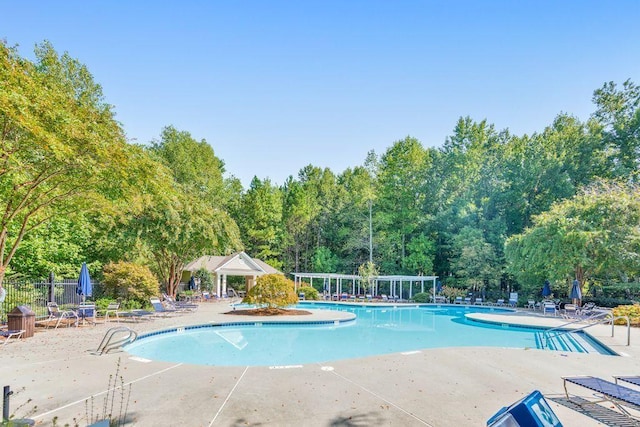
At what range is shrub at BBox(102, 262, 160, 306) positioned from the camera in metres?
15.7

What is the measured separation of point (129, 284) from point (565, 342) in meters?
16.0

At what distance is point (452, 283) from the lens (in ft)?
96.1

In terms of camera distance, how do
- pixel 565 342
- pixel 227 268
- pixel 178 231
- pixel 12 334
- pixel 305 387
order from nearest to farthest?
pixel 305 387 < pixel 12 334 < pixel 565 342 < pixel 178 231 < pixel 227 268

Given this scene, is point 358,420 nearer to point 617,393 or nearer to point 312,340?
point 617,393

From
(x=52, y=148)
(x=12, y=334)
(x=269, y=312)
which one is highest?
(x=52, y=148)

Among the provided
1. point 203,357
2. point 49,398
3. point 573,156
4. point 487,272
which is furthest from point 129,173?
point 573,156

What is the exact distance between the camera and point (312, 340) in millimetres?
12305

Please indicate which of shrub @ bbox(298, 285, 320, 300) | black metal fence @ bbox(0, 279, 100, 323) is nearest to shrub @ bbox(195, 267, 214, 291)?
shrub @ bbox(298, 285, 320, 300)

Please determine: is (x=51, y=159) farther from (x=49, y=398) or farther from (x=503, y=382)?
(x=503, y=382)

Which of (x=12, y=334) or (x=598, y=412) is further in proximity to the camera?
(x=12, y=334)

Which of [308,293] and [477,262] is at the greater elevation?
[477,262]

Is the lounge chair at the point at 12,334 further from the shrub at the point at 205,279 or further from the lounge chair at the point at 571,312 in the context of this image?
the lounge chair at the point at 571,312

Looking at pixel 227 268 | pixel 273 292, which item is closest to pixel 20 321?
pixel 273 292

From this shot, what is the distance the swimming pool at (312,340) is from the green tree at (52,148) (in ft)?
14.7
